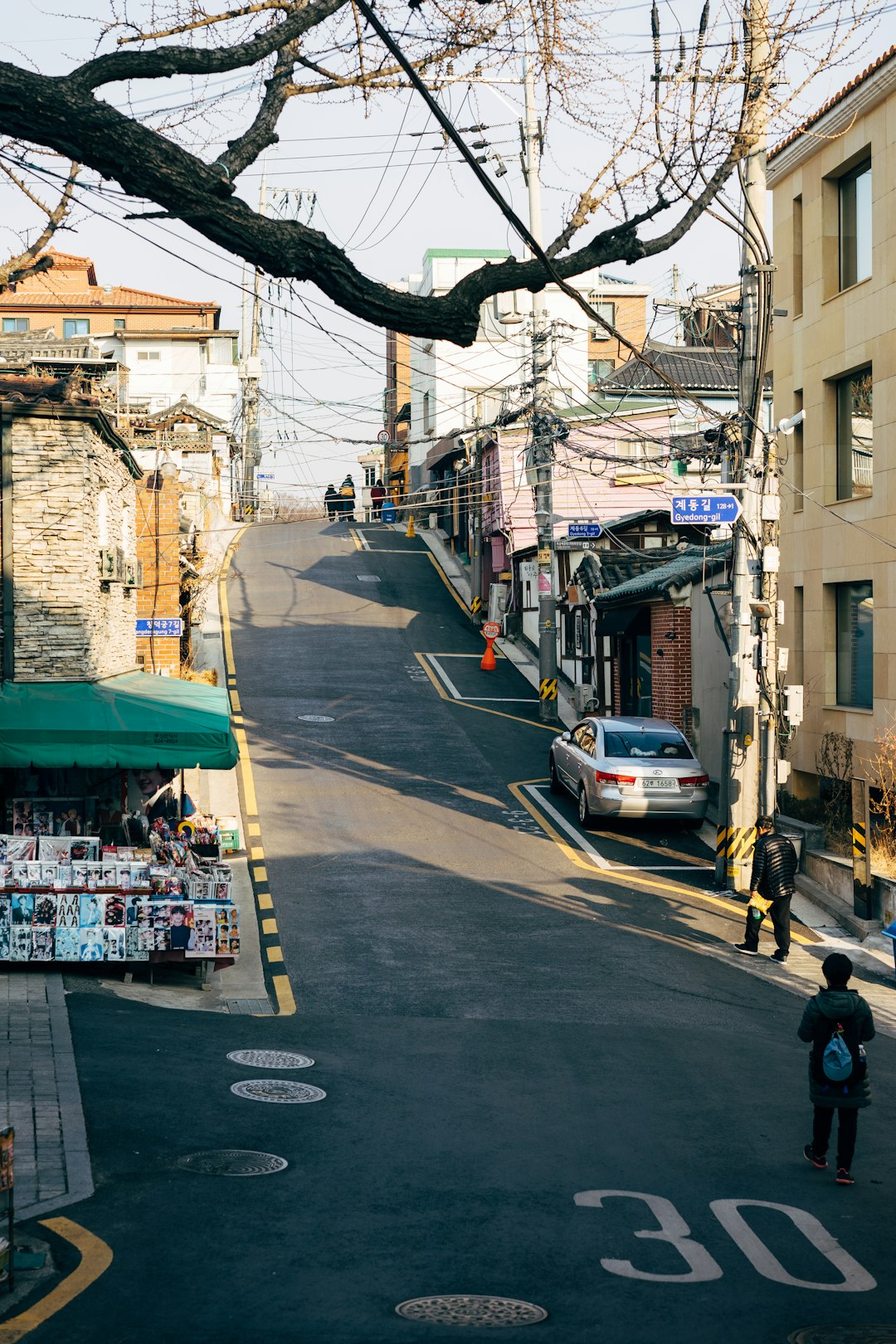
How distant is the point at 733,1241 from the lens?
738 cm

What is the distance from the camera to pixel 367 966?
1497cm

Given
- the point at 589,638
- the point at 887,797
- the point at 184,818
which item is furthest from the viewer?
the point at 589,638

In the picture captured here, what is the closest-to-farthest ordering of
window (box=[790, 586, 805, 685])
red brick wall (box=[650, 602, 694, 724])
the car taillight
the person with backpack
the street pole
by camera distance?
1. the person with backpack
2. the car taillight
3. window (box=[790, 586, 805, 685])
4. red brick wall (box=[650, 602, 694, 724])
5. the street pole

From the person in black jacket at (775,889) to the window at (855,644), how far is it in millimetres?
7398

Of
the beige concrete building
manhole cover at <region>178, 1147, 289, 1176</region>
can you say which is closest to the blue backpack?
manhole cover at <region>178, 1147, 289, 1176</region>

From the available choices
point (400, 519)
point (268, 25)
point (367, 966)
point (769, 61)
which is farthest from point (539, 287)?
point (400, 519)

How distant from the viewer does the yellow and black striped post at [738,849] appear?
62.9 ft

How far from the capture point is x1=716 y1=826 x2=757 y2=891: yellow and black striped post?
19.2 metres

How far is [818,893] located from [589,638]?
18406 millimetres

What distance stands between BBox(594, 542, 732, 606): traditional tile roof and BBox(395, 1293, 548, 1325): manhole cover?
18638mm

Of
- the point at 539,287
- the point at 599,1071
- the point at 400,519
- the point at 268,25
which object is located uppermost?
the point at 400,519

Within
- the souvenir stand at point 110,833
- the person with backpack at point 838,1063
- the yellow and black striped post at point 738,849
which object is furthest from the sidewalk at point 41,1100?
the yellow and black striped post at point 738,849

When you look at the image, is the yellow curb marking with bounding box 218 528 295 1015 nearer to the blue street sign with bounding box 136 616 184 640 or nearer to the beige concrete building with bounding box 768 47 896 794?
the blue street sign with bounding box 136 616 184 640

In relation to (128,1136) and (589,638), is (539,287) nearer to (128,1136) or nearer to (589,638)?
(128,1136)
